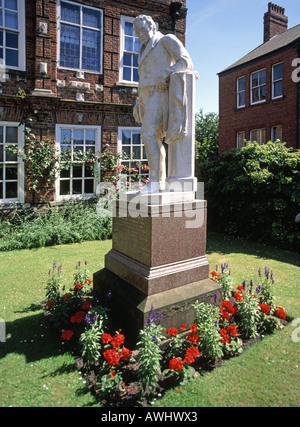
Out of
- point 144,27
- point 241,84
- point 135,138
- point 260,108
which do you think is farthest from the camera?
point 241,84

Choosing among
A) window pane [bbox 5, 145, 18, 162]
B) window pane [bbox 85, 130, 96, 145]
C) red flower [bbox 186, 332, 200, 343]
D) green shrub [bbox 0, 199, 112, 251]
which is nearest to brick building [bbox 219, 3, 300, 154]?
window pane [bbox 85, 130, 96, 145]

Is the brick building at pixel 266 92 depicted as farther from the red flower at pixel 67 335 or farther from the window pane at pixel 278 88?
the red flower at pixel 67 335

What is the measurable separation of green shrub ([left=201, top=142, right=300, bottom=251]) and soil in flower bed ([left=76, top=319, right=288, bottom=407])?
575 cm

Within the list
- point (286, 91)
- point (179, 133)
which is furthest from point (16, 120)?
point (286, 91)

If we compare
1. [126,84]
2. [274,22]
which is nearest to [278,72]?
[274,22]

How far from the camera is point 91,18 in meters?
10.6

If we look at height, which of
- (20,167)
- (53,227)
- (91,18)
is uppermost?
(91,18)

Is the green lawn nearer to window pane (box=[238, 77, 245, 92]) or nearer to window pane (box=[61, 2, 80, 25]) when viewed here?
window pane (box=[61, 2, 80, 25])

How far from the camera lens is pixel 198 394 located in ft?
9.16

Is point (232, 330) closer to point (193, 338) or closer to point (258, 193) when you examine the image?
point (193, 338)

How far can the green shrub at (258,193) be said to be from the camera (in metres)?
8.28

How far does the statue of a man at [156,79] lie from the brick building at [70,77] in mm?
6428

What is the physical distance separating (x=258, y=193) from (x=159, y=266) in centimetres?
632

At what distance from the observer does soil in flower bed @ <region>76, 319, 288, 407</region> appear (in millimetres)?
2715
